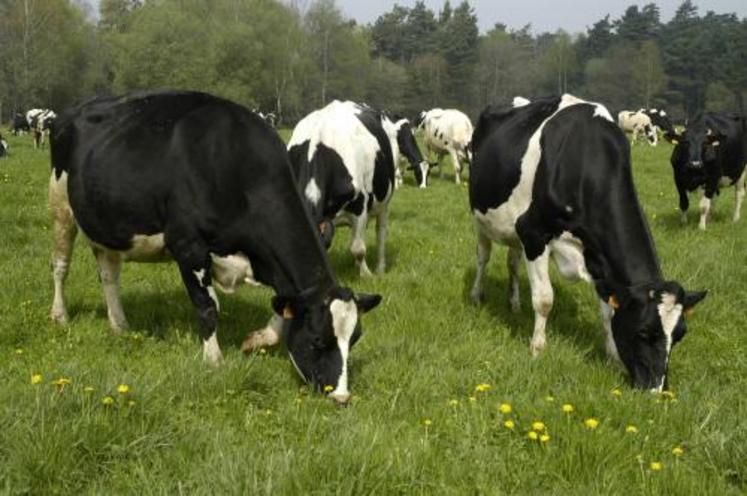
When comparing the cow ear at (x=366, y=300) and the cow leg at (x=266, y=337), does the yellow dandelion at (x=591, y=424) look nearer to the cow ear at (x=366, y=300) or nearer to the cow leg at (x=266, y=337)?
the cow ear at (x=366, y=300)

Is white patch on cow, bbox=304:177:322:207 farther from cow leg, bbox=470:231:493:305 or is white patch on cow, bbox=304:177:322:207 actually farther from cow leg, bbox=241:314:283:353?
cow leg, bbox=241:314:283:353

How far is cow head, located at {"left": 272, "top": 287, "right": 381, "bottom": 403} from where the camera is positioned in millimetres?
5055

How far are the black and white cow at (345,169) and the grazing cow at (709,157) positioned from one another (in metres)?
6.04

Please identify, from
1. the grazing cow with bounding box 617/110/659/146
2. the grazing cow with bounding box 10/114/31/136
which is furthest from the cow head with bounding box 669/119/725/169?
the grazing cow with bounding box 10/114/31/136

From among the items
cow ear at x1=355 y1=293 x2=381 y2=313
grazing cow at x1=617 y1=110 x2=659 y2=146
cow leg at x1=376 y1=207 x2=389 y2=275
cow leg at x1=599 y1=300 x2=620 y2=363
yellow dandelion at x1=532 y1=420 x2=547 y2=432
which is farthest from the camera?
grazing cow at x1=617 y1=110 x2=659 y2=146

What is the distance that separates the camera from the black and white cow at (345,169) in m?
8.20

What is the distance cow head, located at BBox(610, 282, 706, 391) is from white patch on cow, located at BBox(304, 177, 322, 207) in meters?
3.82

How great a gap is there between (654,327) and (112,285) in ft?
15.9

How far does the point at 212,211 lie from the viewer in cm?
556

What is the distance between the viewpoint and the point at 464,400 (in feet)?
16.6

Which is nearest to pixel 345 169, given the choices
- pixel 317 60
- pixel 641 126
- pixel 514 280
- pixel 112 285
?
pixel 514 280

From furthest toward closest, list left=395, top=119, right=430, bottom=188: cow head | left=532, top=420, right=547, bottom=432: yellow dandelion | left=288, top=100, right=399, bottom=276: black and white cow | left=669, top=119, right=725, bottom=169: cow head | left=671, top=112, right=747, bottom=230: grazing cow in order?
left=395, top=119, right=430, bottom=188: cow head < left=671, top=112, right=747, bottom=230: grazing cow < left=669, top=119, right=725, bottom=169: cow head < left=288, top=100, right=399, bottom=276: black and white cow < left=532, top=420, right=547, bottom=432: yellow dandelion

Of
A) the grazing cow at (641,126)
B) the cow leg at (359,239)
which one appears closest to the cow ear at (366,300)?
the cow leg at (359,239)

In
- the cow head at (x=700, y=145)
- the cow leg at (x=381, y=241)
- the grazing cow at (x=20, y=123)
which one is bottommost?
the grazing cow at (x=20, y=123)
